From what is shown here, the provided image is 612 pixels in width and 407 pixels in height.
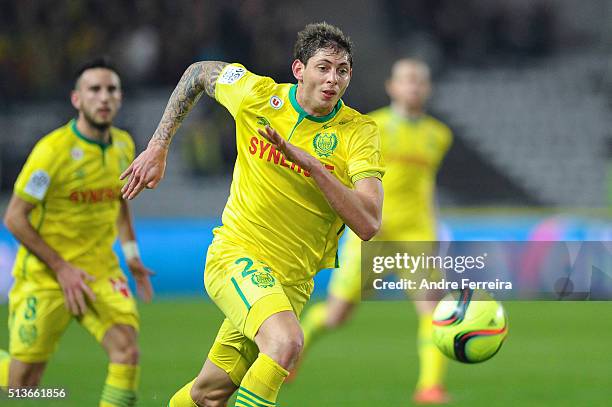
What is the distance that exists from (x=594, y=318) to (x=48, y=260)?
923cm

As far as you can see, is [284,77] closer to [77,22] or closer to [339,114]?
[77,22]

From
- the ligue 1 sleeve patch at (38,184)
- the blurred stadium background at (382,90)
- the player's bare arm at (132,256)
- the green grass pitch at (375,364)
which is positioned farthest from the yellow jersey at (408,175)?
the blurred stadium background at (382,90)

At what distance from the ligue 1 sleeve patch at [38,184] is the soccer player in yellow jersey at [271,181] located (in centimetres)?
151

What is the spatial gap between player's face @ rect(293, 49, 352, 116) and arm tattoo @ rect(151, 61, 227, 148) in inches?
20.4

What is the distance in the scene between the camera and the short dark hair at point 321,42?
16.8 ft

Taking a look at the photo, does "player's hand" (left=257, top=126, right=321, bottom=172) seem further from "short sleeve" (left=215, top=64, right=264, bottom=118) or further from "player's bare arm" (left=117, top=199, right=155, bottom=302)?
"player's bare arm" (left=117, top=199, right=155, bottom=302)

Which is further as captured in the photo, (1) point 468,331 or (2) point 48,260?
(2) point 48,260

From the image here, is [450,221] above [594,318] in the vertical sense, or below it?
above

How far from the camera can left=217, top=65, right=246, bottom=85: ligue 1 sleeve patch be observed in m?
5.38

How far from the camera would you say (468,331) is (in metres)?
6.00

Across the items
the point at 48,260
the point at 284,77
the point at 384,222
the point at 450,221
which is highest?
the point at 284,77

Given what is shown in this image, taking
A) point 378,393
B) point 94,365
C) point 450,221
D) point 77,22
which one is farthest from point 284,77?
point 378,393

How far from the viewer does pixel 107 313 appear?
6566 mm

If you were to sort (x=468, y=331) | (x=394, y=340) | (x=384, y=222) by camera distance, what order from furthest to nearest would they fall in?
(x=394, y=340), (x=384, y=222), (x=468, y=331)
